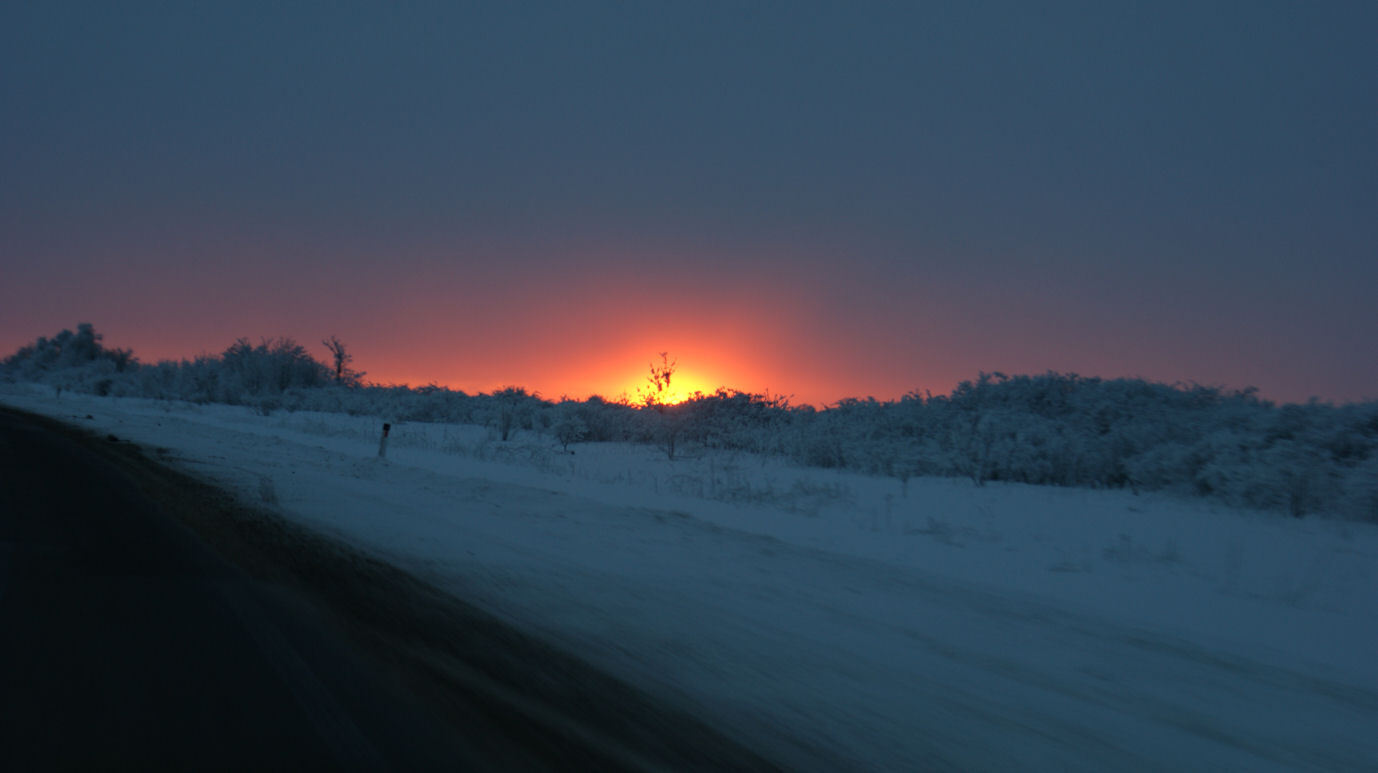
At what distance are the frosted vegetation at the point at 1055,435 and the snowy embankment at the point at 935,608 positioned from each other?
1.44m

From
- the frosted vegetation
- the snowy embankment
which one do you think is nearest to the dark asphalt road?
the snowy embankment

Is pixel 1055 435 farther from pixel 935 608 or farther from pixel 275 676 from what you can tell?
pixel 275 676

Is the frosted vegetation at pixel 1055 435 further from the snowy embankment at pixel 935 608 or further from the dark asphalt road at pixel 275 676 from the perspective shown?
the dark asphalt road at pixel 275 676

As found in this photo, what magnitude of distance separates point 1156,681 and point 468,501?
386 inches

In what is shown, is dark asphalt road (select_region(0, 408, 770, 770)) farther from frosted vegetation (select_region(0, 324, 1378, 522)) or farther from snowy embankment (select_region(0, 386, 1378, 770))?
frosted vegetation (select_region(0, 324, 1378, 522))

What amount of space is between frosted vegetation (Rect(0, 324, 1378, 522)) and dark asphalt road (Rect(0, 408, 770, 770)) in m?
13.0

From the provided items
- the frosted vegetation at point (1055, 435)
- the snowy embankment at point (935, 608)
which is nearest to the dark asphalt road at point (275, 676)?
the snowy embankment at point (935, 608)

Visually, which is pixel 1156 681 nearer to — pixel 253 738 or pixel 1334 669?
pixel 1334 669

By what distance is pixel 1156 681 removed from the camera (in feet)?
16.9

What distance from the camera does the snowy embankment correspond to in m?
4.12

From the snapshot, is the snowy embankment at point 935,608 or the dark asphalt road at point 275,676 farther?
the snowy embankment at point 935,608

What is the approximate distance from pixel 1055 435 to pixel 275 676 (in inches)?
728

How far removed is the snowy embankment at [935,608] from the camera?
412 centimetres

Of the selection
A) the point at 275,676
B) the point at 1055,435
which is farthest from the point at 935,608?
the point at 1055,435
